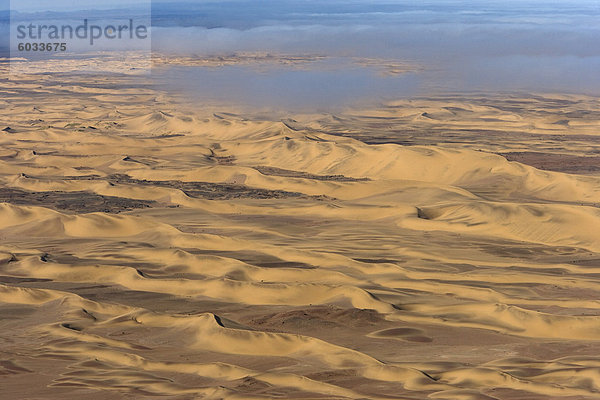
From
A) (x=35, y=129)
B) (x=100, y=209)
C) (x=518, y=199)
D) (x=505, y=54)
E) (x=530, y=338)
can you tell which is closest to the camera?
(x=530, y=338)

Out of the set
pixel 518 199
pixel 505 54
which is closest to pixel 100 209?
pixel 518 199

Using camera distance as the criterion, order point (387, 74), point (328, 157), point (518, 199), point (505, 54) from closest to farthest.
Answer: point (518, 199) < point (328, 157) < point (387, 74) < point (505, 54)

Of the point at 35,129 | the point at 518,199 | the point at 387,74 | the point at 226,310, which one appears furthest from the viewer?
the point at 387,74

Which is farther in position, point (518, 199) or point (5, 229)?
point (518, 199)

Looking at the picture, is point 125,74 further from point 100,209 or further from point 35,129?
point 100,209

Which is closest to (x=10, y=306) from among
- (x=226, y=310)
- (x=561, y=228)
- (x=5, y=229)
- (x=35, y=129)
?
(x=226, y=310)

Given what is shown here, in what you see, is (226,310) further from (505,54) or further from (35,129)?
(505,54)
